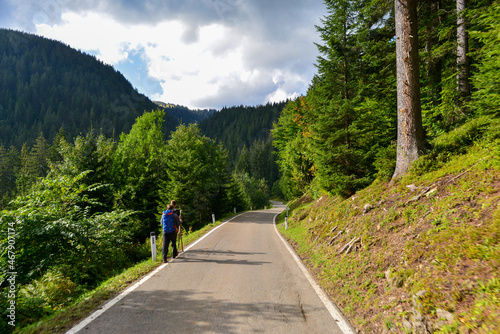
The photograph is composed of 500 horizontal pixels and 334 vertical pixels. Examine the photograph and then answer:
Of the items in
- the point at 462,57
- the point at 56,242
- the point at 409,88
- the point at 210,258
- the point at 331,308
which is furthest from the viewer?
the point at 462,57

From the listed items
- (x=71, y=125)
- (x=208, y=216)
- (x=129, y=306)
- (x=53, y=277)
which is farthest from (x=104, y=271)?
(x=71, y=125)

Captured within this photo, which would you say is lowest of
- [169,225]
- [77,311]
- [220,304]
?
[220,304]

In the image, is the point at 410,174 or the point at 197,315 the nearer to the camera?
the point at 197,315

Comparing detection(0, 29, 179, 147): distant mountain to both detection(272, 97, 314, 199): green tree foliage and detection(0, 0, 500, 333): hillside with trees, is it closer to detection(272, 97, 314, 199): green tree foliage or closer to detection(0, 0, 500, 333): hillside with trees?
detection(272, 97, 314, 199): green tree foliage

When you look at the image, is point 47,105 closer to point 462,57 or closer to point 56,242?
point 56,242

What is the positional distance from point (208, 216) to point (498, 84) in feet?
88.9

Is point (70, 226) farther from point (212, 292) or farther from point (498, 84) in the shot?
point (498, 84)

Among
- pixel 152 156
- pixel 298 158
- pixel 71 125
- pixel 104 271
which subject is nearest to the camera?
pixel 104 271

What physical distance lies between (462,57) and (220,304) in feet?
41.8

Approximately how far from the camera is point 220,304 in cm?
418

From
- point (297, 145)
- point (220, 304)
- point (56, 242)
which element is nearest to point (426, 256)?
point (220, 304)

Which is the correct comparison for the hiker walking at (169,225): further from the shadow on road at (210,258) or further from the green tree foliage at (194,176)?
the green tree foliage at (194,176)

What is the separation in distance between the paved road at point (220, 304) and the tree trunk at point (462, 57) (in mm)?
9675

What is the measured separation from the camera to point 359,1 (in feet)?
41.7
